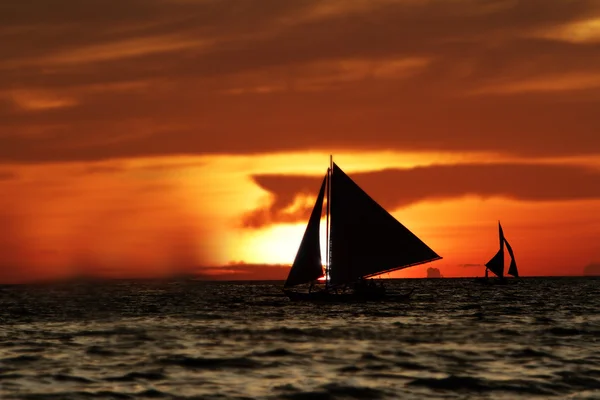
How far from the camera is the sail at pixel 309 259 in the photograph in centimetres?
8331

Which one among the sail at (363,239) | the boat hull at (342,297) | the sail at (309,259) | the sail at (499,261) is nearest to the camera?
the sail at (363,239)

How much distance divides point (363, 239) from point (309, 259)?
198 inches

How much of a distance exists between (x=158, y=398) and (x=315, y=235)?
5335cm

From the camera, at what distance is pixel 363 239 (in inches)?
3273

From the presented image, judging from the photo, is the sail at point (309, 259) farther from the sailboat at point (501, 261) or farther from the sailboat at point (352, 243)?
the sailboat at point (501, 261)

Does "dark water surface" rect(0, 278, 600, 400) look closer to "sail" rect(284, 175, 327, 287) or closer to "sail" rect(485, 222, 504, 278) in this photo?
"sail" rect(284, 175, 327, 287)

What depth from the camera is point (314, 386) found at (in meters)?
33.4

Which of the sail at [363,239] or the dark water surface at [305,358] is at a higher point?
the sail at [363,239]

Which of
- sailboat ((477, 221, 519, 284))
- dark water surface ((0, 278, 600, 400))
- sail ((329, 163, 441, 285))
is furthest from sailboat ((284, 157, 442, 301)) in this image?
sailboat ((477, 221, 519, 284))

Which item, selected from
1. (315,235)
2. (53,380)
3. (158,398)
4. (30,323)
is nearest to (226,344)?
(53,380)

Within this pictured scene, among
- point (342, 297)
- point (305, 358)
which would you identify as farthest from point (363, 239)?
point (305, 358)

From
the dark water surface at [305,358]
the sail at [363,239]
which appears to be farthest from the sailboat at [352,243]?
the dark water surface at [305,358]

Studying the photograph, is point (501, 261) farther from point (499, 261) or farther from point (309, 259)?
point (309, 259)

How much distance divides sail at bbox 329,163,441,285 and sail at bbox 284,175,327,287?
1341mm
